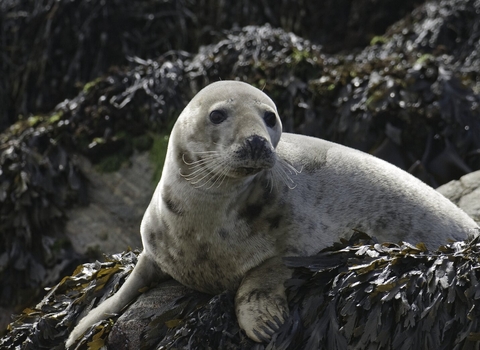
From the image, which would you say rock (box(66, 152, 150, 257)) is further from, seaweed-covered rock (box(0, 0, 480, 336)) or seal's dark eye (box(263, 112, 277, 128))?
seal's dark eye (box(263, 112, 277, 128))

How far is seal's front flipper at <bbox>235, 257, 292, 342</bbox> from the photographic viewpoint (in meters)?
3.67

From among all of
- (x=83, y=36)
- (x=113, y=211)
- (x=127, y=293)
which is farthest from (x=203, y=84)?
(x=127, y=293)

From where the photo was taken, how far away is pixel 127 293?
432 cm

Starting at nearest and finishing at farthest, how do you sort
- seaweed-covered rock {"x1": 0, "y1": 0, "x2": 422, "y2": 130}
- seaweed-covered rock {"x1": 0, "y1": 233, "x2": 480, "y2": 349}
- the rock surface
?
seaweed-covered rock {"x1": 0, "y1": 233, "x2": 480, "y2": 349}, the rock surface, seaweed-covered rock {"x1": 0, "y1": 0, "x2": 422, "y2": 130}

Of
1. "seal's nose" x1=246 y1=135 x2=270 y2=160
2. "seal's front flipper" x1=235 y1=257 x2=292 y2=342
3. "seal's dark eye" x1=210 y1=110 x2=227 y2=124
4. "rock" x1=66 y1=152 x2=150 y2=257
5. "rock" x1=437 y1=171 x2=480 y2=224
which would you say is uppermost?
"seal's dark eye" x1=210 y1=110 x2=227 y2=124

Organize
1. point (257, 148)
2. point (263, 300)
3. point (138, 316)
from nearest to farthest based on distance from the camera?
point (257, 148) < point (263, 300) < point (138, 316)

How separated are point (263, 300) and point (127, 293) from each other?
2.92 feet

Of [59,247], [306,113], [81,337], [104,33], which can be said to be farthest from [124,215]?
[104,33]

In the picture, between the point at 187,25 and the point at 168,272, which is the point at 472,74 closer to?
the point at 187,25

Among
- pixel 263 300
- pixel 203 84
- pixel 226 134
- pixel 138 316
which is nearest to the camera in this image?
pixel 226 134

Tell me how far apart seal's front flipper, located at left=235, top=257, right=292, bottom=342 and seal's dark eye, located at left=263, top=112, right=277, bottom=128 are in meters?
0.61

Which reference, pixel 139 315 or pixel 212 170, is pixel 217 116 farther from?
pixel 139 315

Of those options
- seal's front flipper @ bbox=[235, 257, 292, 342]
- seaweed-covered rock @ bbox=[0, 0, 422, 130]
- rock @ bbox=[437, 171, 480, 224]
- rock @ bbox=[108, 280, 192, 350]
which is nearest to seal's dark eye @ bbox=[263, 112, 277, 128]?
seal's front flipper @ bbox=[235, 257, 292, 342]

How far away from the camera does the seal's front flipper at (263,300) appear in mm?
3672
